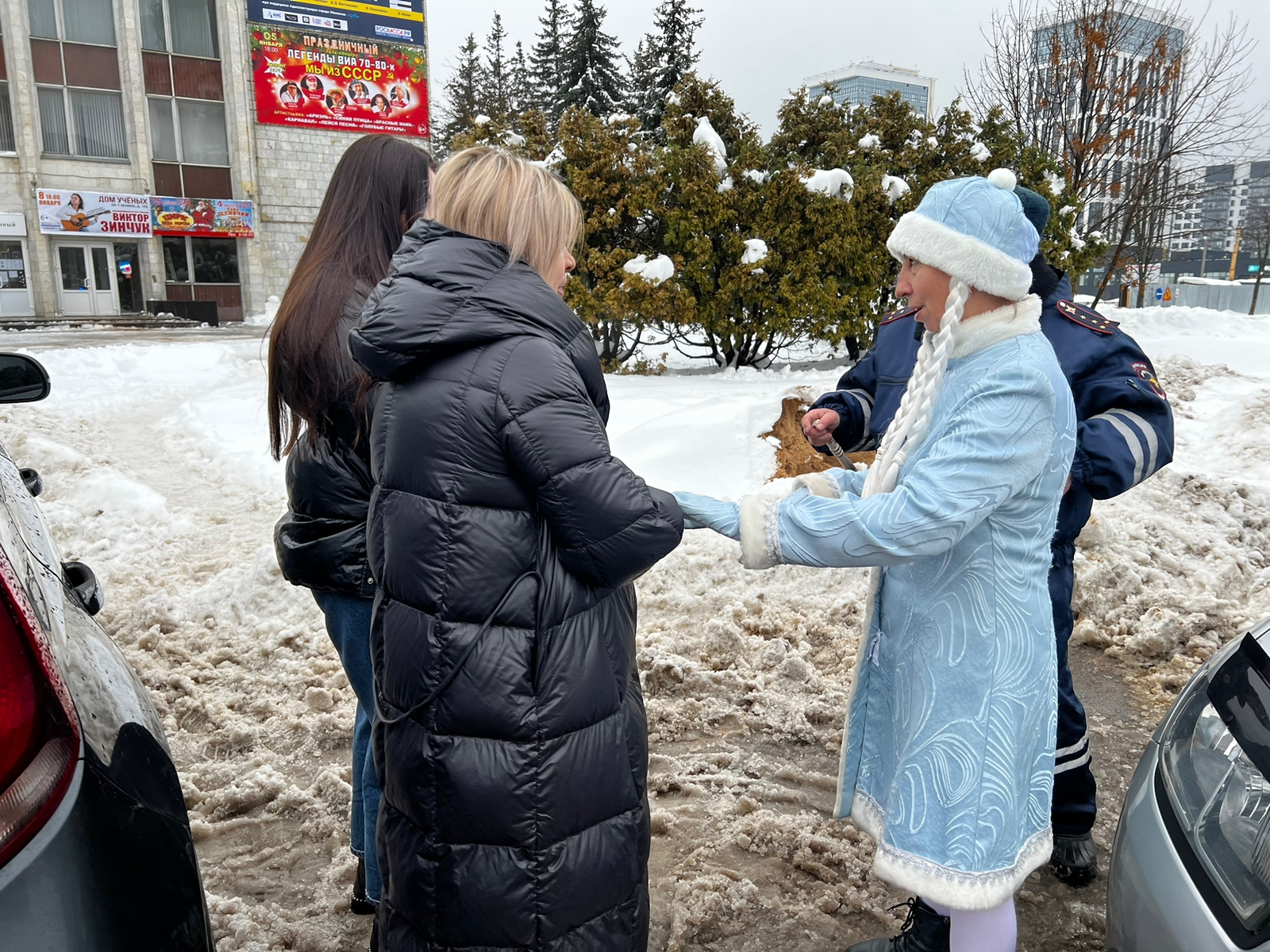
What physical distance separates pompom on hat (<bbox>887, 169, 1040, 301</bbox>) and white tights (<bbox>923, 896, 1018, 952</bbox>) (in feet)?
4.50

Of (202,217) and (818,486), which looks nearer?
(818,486)

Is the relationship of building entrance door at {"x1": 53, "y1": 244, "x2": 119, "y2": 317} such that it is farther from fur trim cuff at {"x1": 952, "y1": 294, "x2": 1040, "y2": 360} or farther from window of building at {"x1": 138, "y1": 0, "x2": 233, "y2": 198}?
fur trim cuff at {"x1": 952, "y1": 294, "x2": 1040, "y2": 360}

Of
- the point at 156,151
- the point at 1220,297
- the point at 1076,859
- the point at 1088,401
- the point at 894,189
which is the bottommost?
the point at 1220,297

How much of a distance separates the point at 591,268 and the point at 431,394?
819 centimetres

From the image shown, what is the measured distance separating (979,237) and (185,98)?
109 feet

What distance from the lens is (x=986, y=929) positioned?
2.08m

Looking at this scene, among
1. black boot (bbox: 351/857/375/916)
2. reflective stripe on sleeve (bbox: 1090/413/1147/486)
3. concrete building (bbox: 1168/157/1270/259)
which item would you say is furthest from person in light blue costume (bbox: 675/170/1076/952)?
concrete building (bbox: 1168/157/1270/259)

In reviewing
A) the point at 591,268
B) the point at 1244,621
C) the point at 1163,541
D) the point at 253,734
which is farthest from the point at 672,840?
the point at 591,268

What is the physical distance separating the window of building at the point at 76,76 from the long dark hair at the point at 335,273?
104 ft

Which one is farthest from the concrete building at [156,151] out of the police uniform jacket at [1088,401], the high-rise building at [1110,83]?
the police uniform jacket at [1088,401]

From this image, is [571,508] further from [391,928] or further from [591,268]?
[591,268]

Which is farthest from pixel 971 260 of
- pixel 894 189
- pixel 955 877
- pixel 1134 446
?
pixel 894 189

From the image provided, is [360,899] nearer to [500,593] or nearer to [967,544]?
[500,593]

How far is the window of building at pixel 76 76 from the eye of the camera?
27.5 metres
